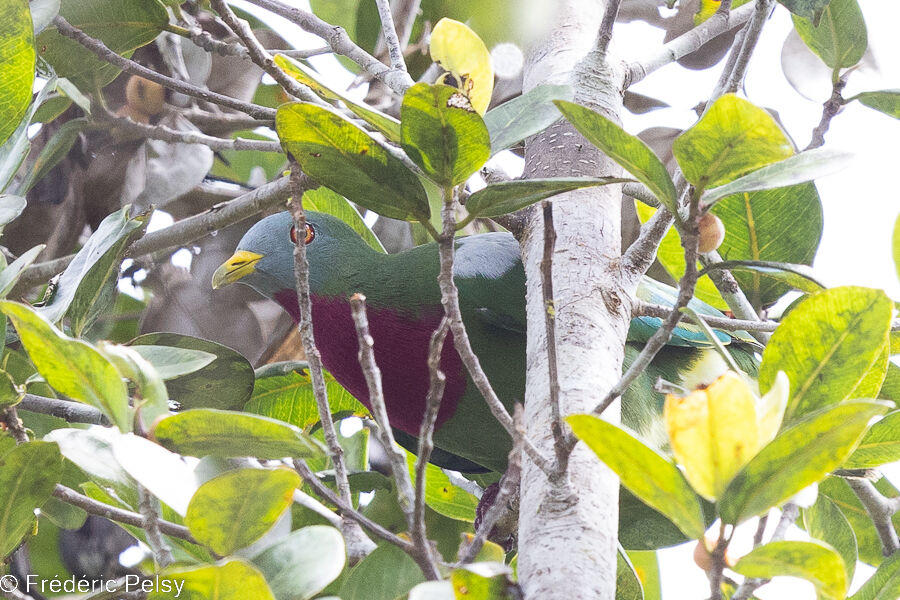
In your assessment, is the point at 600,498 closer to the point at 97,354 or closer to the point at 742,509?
the point at 742,509

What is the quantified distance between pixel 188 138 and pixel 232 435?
148 centimetres

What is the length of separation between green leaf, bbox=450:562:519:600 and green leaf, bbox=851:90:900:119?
43.0 inches

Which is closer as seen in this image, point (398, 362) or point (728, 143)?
point (728, 143)

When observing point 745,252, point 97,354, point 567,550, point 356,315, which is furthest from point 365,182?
point 745,252

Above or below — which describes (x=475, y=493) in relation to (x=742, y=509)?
below

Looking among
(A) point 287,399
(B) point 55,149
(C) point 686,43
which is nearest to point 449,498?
(A) point 287,399

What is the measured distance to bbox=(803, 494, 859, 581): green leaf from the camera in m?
1.76

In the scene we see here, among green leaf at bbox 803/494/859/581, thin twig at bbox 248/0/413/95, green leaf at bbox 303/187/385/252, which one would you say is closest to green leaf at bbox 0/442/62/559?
thin twig at bbox 248/0/413/95

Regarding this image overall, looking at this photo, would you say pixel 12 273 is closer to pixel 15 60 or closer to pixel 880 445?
pixel 15 60

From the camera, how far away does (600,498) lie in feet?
3.71

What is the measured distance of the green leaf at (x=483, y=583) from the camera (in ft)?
3.21

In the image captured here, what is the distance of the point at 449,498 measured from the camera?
2332 mm

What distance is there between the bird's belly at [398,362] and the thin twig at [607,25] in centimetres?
81

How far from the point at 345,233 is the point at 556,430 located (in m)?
1.66
